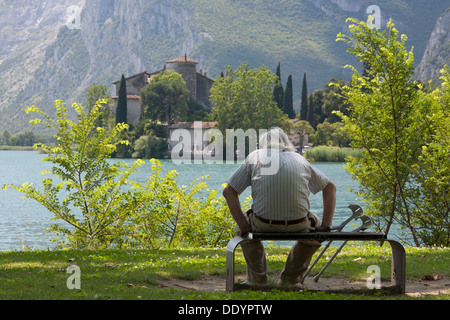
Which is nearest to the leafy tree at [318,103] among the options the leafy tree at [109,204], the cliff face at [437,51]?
the cliff face at [437,51]

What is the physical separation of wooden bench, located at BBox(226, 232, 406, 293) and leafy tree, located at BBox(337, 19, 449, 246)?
261 inches

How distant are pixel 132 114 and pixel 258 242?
9631 cm

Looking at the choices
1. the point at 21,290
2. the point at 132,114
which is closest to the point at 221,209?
the point at 21,290

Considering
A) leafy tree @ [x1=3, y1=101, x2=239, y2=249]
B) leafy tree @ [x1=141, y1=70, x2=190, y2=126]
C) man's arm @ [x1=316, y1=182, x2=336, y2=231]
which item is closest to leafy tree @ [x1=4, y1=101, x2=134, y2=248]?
leafy tree @ [x1=3, y1=101, x2=239, y2=249]

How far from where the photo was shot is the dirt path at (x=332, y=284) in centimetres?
645

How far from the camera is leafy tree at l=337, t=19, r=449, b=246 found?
1202 cm

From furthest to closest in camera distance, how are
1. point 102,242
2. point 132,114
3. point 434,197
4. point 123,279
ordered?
point 132,114, point 434,197, point 102,242, point 123,279

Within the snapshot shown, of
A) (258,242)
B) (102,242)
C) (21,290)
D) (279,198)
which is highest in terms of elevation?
(279,198)

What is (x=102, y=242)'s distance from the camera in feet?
39.7

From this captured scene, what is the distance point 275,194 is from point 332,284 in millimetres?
1763

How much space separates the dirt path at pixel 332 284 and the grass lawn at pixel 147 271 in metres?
0.15

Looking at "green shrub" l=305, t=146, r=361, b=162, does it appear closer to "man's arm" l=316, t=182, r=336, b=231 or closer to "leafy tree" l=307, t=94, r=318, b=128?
"leafy tree" l=307, t=94, r=318, b=128

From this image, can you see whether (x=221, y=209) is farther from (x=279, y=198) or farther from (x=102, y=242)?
(x=279, y=198)
